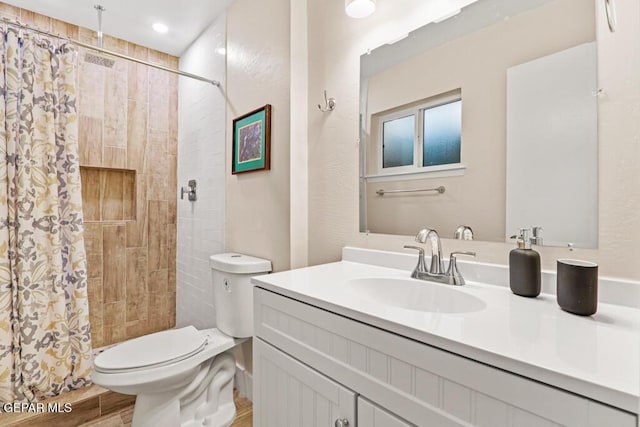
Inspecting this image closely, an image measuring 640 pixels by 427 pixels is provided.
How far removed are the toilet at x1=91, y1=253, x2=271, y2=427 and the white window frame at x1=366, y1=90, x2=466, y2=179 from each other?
799 millimetres

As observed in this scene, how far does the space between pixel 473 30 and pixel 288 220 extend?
1065mm

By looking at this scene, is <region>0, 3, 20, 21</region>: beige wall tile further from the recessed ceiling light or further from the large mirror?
the large mirror

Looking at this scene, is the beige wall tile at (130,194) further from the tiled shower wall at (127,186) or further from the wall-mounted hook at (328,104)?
the wall-mounted hook at (328,104)

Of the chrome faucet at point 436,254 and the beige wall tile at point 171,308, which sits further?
the beige wall tile at point 171,308

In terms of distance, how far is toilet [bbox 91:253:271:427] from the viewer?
126 centimetres

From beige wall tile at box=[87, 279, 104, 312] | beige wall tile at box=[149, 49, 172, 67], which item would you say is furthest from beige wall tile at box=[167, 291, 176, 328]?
beige wall tile at box=[149, 49, 172, 67]

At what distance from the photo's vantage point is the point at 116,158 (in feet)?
7.42

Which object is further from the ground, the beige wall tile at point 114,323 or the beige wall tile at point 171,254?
the beige wall tile at point 171,254

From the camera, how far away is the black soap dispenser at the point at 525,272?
795 millimetres

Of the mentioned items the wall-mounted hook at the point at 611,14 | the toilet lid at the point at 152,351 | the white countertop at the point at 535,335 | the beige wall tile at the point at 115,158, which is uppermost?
the wall-mounted hook at the point at 611,14

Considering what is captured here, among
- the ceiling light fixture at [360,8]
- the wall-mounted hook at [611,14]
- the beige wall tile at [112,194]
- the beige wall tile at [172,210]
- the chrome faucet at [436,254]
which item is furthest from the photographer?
the beige wall tile at [172,210]

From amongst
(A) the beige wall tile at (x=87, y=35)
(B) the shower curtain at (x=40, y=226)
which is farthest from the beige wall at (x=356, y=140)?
(A) the beige wall tile at (x=87, y=35)

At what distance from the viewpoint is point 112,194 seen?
230 cm

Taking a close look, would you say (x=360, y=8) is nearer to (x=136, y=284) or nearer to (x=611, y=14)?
(x=611, y=14)
